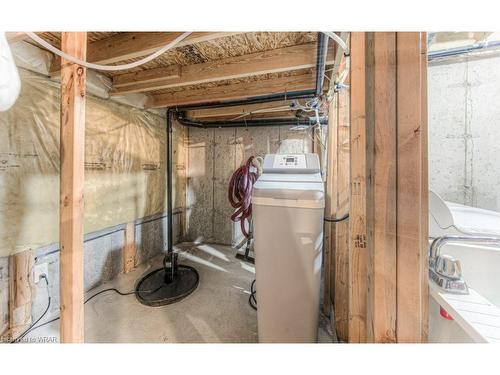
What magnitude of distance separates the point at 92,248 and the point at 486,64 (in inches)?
189

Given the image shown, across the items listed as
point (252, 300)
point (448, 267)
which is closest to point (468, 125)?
point (448, 267)

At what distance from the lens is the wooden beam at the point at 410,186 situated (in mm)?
497

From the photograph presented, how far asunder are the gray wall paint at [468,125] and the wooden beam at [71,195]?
3067 mm

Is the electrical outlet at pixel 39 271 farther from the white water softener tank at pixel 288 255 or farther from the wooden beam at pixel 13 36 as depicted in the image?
the white water softener tank at pixel 288 255

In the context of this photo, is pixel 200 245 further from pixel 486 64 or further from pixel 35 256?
pixel 486 64

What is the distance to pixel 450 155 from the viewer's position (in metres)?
2.13

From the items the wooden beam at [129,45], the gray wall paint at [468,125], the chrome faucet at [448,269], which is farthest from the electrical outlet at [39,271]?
the gray wall paint at [468,125]

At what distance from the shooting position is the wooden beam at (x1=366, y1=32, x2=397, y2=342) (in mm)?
508

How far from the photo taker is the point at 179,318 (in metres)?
1.83

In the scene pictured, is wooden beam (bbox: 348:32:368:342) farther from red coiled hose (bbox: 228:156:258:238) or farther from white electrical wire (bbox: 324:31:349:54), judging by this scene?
red coiled hose (bbox: 228:156:258:238)

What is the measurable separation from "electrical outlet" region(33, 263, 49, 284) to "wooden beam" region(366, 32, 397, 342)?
8.32 ft

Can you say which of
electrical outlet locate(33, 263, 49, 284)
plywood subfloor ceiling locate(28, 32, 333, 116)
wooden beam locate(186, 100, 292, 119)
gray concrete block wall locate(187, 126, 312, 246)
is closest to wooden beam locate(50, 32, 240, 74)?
plywood subfloor ceiling locate(28, 32, 333, 116)

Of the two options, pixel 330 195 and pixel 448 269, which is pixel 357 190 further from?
pixel 330 195
